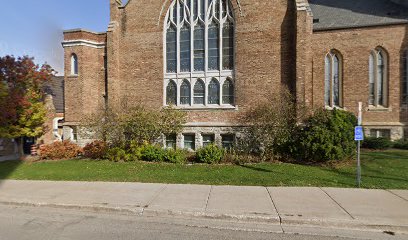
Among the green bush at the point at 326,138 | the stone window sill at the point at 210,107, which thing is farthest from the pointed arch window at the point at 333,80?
the stone window sill at the point at 210,107

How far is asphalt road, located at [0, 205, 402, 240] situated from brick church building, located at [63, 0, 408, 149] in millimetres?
9704

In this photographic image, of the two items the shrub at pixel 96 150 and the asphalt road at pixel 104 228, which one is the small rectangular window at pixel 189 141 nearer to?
the shrub at pixel 96 150

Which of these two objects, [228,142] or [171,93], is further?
[171,93]

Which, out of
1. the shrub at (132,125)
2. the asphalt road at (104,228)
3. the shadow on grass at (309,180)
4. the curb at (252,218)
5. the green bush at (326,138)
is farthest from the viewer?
the shrub at (132,125)

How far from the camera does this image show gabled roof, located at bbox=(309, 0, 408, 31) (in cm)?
1612

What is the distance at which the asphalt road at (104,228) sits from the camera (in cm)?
462

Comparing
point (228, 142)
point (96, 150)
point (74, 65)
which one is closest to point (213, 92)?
point (228, 142)

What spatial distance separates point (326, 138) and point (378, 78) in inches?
339

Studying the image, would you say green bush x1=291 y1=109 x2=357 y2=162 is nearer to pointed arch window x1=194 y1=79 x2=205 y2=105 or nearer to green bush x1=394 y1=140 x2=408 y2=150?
green bush x1=394 y1=140 x2=408 y2=150

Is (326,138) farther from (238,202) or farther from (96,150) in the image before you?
(96,150)

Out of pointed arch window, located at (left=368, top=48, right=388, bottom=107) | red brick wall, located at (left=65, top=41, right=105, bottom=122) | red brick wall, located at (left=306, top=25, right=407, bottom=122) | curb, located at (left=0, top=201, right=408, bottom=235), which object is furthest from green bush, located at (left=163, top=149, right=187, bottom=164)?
pointed arch window, located at (left=368, top=48, right=388, bottom=107)

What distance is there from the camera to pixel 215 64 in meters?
15.6

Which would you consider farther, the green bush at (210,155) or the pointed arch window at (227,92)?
the pointed arch window at (227,92)

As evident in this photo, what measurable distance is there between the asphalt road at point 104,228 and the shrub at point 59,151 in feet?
28.4
